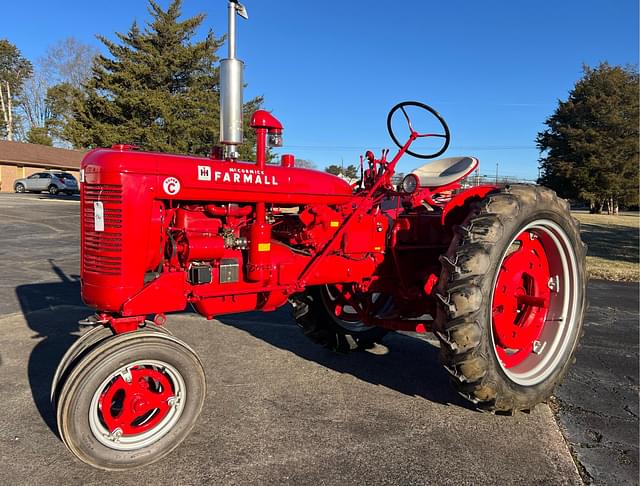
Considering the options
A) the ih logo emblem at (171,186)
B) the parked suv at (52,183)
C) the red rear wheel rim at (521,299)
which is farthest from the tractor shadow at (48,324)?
the parked suv at (52,183)

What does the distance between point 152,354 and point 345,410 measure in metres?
1.38

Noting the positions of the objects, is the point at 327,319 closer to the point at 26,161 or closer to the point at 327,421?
the point at 327,421

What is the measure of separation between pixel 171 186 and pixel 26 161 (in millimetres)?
41470

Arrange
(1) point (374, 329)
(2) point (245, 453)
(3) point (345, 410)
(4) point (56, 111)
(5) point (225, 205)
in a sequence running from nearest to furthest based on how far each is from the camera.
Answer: (2) point (245, 453) → (5) point (225, 205) → (3) point (345, 410) → (1) point (374, 329) → (4) point (56, 111)

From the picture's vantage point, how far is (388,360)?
14.0ft

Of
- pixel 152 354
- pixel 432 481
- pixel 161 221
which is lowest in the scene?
pixel 432 481

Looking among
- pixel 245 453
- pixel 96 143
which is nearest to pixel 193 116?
pixel 96 143

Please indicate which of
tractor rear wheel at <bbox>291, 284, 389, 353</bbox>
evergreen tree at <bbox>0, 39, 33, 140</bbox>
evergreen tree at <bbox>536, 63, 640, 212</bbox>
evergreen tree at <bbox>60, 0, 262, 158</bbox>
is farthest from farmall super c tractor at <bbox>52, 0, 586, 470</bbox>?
evergreen tree at <bbox>0, 39, 33, 140</bbox>

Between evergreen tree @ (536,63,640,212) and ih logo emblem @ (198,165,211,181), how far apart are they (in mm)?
36043

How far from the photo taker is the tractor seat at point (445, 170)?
3.68m

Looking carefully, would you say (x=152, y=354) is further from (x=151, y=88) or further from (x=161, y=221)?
(x=151, y=88)

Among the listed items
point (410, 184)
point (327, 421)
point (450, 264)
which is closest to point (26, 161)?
point (410, 184)

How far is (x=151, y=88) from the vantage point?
2695 cm

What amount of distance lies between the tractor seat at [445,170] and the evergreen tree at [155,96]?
21443 mm
